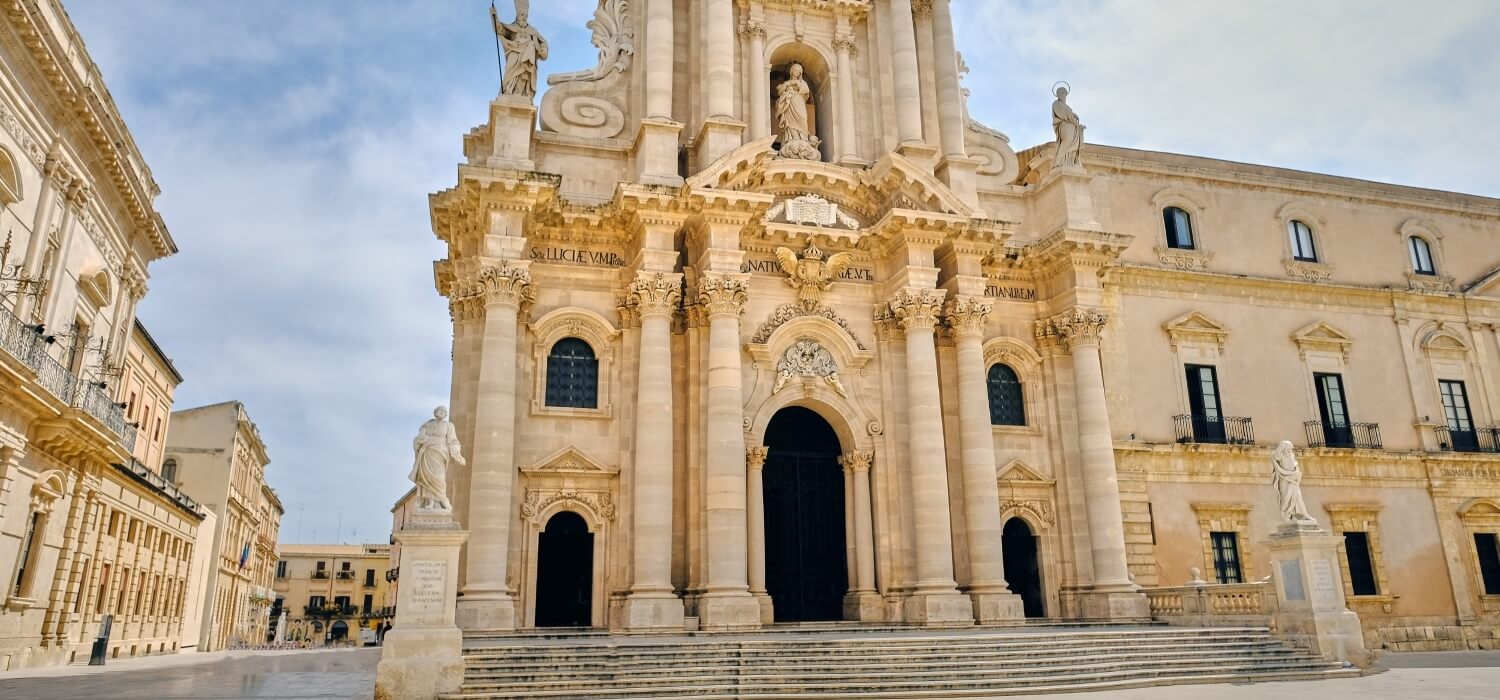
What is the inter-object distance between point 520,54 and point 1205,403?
18835 millimetres

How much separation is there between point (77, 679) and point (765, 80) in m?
18.0

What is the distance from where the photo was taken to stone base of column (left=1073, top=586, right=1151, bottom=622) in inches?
829

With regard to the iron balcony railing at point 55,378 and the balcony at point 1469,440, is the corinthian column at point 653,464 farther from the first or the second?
the balcony at point 1469,440

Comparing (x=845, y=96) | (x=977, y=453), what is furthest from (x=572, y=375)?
(x=845, y=96)

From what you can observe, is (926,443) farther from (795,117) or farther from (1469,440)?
(1469,440)

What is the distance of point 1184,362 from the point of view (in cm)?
2595

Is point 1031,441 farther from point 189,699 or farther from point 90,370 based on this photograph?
point 90,370

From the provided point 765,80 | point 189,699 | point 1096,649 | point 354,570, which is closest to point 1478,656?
point 1096,649

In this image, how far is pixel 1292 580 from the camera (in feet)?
57.5

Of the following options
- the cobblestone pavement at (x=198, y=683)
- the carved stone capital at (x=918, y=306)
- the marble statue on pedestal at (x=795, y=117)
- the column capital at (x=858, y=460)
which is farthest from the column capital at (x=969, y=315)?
the cobblestone pavement at (x=198, y=683)

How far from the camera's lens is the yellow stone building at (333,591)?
77250mm

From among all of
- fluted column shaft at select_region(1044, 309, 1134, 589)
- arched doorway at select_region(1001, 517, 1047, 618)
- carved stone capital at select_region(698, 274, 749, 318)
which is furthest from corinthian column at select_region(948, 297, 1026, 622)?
carved stone capital at select_region(698, 274, 749, 318)

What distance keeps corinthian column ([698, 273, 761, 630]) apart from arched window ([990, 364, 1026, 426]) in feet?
21.8

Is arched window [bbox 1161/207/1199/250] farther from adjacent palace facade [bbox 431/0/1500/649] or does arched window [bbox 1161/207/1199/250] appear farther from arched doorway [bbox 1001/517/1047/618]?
arched doorway [bbox 1001/517/1047/618]
